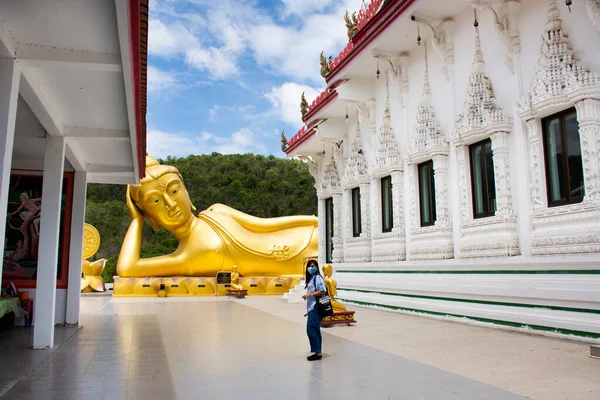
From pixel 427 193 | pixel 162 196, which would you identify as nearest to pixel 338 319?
pixel 427 193

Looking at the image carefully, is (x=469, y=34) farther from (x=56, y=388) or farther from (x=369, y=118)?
(x=56, y=388)

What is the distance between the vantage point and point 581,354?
551cm

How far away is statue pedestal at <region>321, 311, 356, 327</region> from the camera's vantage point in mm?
8656

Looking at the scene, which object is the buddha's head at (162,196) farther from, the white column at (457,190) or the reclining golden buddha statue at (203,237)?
the white column at (457,190)

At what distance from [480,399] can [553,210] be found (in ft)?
12.8

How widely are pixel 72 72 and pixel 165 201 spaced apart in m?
13.9

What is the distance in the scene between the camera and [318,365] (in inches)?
211

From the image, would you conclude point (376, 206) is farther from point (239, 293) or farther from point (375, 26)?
point (239, 293)

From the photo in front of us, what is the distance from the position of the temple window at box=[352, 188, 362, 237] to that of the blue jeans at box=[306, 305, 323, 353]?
26.7 feet

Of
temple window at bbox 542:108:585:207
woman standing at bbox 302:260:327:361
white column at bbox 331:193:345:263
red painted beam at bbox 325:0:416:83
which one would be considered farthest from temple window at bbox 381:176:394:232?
woman standing at bbox 302:260:327:361

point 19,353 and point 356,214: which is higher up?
point 356,214

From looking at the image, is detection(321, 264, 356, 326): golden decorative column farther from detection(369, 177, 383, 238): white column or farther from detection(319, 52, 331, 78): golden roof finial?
detection(319, 52, 331, 78): golden roof finial

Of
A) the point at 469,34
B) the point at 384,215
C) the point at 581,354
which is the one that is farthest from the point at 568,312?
the point at 384,215

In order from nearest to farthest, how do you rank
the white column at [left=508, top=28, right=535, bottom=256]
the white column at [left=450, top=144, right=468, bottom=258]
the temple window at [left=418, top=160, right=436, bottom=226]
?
the white column at [left=508, top=28, right=535, bottom=256] → the white column at [left=450, top=144, right=468, bottom=258] → the temple window at [left=418, top=160, right=436, bottom=226]
